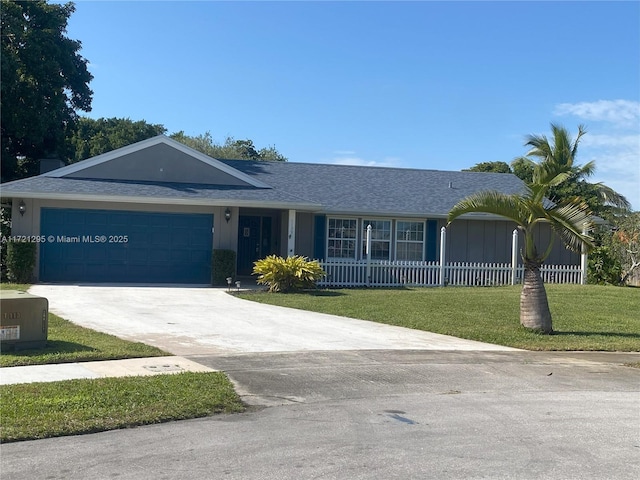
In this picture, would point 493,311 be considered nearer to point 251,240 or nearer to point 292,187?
point 292,187

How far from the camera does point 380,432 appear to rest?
635 centimetres

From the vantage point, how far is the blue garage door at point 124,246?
19.9 m

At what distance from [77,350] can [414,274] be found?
46.1 ft

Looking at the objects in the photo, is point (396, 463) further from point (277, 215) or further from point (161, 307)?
point (277, 215)

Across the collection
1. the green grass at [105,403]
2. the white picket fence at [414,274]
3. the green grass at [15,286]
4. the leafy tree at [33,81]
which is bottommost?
the green grass at [105,403]

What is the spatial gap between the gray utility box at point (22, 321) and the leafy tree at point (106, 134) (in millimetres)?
40996

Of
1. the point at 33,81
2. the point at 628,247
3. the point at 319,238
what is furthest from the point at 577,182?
the point at 33,81

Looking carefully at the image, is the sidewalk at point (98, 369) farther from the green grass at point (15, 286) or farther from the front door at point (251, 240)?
the front door at point (251, 240)

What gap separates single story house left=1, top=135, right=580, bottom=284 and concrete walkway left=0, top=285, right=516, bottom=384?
273 cm

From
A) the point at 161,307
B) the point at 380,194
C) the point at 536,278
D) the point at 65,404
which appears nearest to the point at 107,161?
the point at 161,307

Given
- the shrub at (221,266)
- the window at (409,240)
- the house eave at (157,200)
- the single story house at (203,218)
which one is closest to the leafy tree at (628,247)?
the single story house at (203,218)

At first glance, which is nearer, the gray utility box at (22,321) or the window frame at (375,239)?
the gray utility box at (22,321)

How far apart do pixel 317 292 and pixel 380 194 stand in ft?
21.9

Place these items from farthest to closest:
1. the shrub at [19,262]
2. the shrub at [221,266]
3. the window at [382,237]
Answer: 1. the window at [382,237]
2. the shrub at [221,266]
3. the shrub at [19,262]
